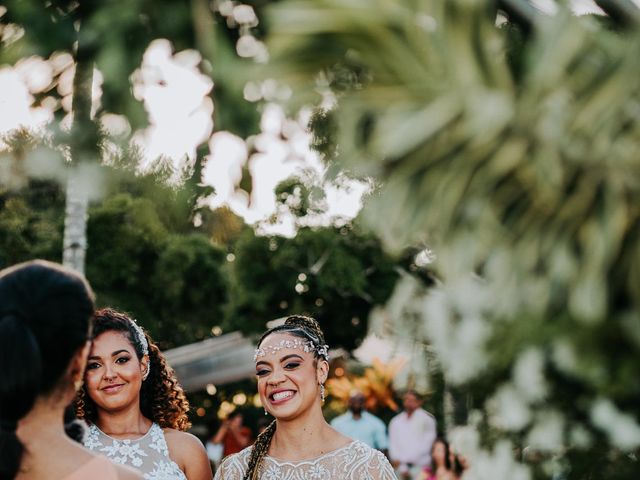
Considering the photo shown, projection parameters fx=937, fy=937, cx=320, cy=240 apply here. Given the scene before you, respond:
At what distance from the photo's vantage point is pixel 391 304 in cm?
125

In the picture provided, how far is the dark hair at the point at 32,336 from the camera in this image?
1.99 m

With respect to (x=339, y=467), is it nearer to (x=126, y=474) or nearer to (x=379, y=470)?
(x=379, y=470)

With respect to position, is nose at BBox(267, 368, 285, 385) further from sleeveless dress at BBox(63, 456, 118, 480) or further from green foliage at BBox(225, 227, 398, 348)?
green foliage at BBox(225, 227, 398, 348)

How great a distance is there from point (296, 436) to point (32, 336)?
2366 millimetres

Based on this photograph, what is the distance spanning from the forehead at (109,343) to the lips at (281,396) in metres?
0.69

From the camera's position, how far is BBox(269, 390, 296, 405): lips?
13.7 feet

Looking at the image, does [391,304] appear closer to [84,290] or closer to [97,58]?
[97,58]

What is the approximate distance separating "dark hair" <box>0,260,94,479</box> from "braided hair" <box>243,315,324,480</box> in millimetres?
2249

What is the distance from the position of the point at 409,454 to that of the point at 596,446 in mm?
8659

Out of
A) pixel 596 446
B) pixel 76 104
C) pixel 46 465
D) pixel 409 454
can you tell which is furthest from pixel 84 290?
pixel 409 454

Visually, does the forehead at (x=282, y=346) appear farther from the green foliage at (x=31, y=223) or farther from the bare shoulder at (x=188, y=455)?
the green foliage at (x=31, y=223)

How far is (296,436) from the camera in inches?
A: 166

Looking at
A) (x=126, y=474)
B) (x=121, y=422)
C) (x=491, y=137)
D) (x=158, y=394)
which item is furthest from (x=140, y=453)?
(x=491, y=137)

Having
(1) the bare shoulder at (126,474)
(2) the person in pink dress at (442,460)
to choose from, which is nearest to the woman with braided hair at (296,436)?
(2) the person in pink dress at (442,460)
